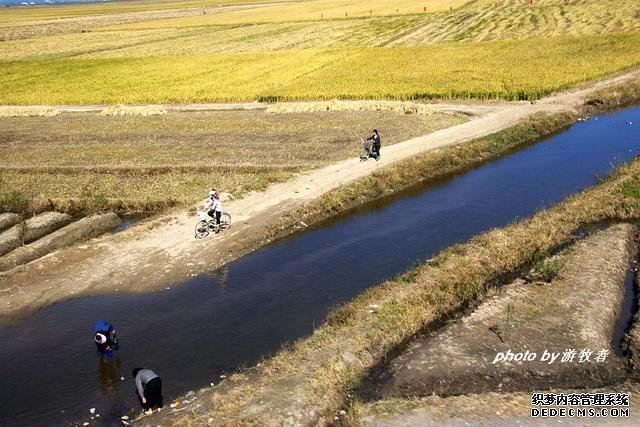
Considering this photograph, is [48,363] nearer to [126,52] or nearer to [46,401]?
[46,401]

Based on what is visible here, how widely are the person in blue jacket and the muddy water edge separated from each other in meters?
0.39

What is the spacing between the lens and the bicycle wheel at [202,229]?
25.7m

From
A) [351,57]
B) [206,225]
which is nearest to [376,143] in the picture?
[206,225]

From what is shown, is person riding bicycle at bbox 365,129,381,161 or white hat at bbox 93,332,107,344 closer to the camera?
white hat at bbox 93,332,107,344

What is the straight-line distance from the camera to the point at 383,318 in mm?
18391

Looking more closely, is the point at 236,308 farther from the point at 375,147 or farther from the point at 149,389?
the point at 375,147

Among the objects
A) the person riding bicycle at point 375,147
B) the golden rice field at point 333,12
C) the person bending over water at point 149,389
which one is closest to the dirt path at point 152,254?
the person riding bicycle at point 375,147

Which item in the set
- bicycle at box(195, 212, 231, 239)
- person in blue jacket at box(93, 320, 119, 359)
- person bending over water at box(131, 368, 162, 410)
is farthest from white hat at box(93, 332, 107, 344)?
A: bicycle at box(195, 212, 231, 239)

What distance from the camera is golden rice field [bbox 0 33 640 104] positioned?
53844 millimetres

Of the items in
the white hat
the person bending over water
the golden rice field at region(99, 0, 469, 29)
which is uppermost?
the golden rice field at region(99, 0, 469, 29)

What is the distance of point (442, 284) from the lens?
20.3 m

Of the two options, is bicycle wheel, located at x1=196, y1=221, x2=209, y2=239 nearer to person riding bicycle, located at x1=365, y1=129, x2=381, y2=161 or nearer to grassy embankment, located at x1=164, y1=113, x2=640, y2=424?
grassy embankment, located at x1=164, y1=113, x2=640, y2=424

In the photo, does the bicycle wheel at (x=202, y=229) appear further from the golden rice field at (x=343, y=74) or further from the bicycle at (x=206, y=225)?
the golden rice field at (x=343, y=74)

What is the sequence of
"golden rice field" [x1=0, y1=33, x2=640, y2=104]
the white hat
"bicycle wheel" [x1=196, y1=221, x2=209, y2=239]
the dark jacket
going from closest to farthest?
the white hat, "bicycle wheel" [x1=196, y1=221, x2=209, y2=239], the dark jacket, "golden rice field" [x1=0, y1=33, x2=640, y2=104]
